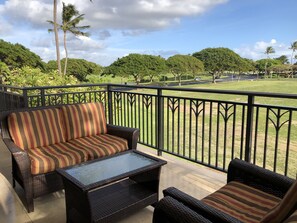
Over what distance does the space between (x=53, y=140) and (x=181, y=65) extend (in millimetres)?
54755

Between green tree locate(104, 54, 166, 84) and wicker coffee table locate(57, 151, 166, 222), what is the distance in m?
48.3

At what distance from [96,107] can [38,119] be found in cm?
78

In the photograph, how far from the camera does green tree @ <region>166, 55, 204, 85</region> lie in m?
56.3

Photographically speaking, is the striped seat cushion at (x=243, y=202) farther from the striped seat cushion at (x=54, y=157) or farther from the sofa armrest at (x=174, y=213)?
the striped seat cushion at (x=54, y=157)

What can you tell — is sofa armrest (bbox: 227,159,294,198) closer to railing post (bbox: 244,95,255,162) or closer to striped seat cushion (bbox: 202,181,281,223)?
striped seat cushion (bbox: 202,181,281,223)

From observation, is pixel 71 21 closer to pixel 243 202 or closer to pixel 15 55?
pixel 15 55

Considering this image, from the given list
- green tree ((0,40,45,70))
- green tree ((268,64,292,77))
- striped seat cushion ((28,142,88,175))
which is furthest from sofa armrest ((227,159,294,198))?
green tree ((268,64,292,77))

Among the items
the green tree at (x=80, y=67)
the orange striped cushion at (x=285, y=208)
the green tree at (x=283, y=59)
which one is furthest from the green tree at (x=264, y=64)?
the orange striped cushion at (x=285, y=208)

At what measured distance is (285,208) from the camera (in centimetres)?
90

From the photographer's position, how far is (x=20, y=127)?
A: 2.62 m

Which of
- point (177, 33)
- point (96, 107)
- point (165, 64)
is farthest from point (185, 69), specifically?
point (96, 107)

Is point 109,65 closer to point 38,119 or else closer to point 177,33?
point 177,33

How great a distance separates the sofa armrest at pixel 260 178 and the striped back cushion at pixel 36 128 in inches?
79.0

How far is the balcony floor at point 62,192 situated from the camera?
2.21 meters
